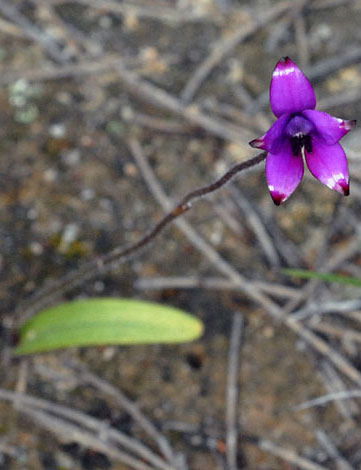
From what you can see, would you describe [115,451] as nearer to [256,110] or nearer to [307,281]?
[307,281]

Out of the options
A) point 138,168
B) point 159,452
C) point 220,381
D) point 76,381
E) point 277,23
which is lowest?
point 159,452

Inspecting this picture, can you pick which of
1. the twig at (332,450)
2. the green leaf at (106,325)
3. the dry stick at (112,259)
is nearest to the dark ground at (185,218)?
the twig at (332,450)

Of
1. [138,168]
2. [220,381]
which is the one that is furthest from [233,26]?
[220,381]

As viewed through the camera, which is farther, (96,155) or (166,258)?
(96,155)

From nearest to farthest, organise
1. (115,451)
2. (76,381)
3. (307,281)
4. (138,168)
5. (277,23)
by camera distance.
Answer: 1. (115,451)
2. (76,381)
3. (307,281)
4. (138,168)
5. (277,23)

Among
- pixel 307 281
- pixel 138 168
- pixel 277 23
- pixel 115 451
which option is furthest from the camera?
pixel 277 23

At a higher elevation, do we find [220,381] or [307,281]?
[307,281]

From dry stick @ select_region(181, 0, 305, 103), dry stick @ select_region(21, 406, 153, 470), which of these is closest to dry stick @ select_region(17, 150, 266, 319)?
dry stick @ select_region(21, 406, 153, 470)
